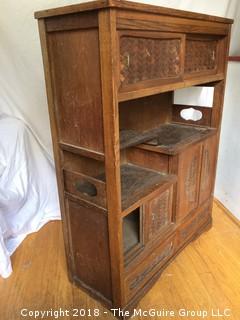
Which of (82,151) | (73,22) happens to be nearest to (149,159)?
(82,151)

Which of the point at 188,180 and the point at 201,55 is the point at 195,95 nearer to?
the point at 201,55

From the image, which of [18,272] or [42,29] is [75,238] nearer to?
[18,272]

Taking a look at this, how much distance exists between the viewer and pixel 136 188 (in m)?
1.33

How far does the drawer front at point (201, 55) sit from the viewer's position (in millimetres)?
1321

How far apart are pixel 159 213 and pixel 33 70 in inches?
47.0

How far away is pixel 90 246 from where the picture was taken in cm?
131

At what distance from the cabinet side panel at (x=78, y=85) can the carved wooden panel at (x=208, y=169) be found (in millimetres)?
855

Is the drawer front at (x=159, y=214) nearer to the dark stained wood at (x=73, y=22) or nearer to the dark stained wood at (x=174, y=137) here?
the dark stained wood at (x=174, y=137)

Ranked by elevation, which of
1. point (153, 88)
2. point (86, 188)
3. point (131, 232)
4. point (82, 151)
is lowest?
point (131, 232)

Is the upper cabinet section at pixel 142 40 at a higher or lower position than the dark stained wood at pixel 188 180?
higher

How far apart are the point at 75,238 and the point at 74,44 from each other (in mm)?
910

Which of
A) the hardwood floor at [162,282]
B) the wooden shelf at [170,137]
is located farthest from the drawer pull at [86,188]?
the hardwood floor at [162,282]

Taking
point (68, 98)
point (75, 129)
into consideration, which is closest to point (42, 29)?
point (68, 98)

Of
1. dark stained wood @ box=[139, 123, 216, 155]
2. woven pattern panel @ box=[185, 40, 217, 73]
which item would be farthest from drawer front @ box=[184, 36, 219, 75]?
dark stained wood @ box=[139, 123, 216, 155]
